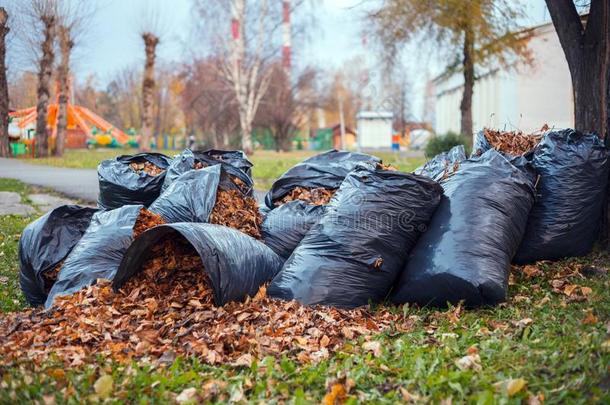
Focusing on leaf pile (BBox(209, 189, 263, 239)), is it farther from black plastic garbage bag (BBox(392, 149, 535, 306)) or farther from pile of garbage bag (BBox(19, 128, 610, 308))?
black plastic garbage bag (BBox(392, 149, 535, 306))

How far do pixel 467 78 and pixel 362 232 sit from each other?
16497 millimetres

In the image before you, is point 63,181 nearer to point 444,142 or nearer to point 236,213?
point 236,213

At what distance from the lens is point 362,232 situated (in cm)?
367

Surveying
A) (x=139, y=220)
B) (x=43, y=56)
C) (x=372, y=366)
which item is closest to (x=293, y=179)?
(x=139, y=220)

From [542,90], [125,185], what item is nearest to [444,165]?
[125,185]

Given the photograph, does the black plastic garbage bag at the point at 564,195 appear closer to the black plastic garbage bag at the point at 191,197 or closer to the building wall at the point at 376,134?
the black plastic garbage bag at the point at 191,197

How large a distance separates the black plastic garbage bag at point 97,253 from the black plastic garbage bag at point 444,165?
1.92 m

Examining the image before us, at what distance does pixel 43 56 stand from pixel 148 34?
13.3ft

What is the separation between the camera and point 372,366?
8.97ft

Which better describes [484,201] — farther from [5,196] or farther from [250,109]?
[250,109]

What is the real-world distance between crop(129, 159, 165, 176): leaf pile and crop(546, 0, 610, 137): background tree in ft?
10.9

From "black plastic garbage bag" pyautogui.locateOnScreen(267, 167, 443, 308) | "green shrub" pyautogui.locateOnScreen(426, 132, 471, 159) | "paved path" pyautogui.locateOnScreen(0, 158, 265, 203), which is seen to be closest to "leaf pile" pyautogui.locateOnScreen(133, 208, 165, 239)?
"black plastic garbage bag" pyautogui.locateOnScreen(267, 167, 443, 308)

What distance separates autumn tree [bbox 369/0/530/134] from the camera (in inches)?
652

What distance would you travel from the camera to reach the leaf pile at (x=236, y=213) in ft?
14.0
